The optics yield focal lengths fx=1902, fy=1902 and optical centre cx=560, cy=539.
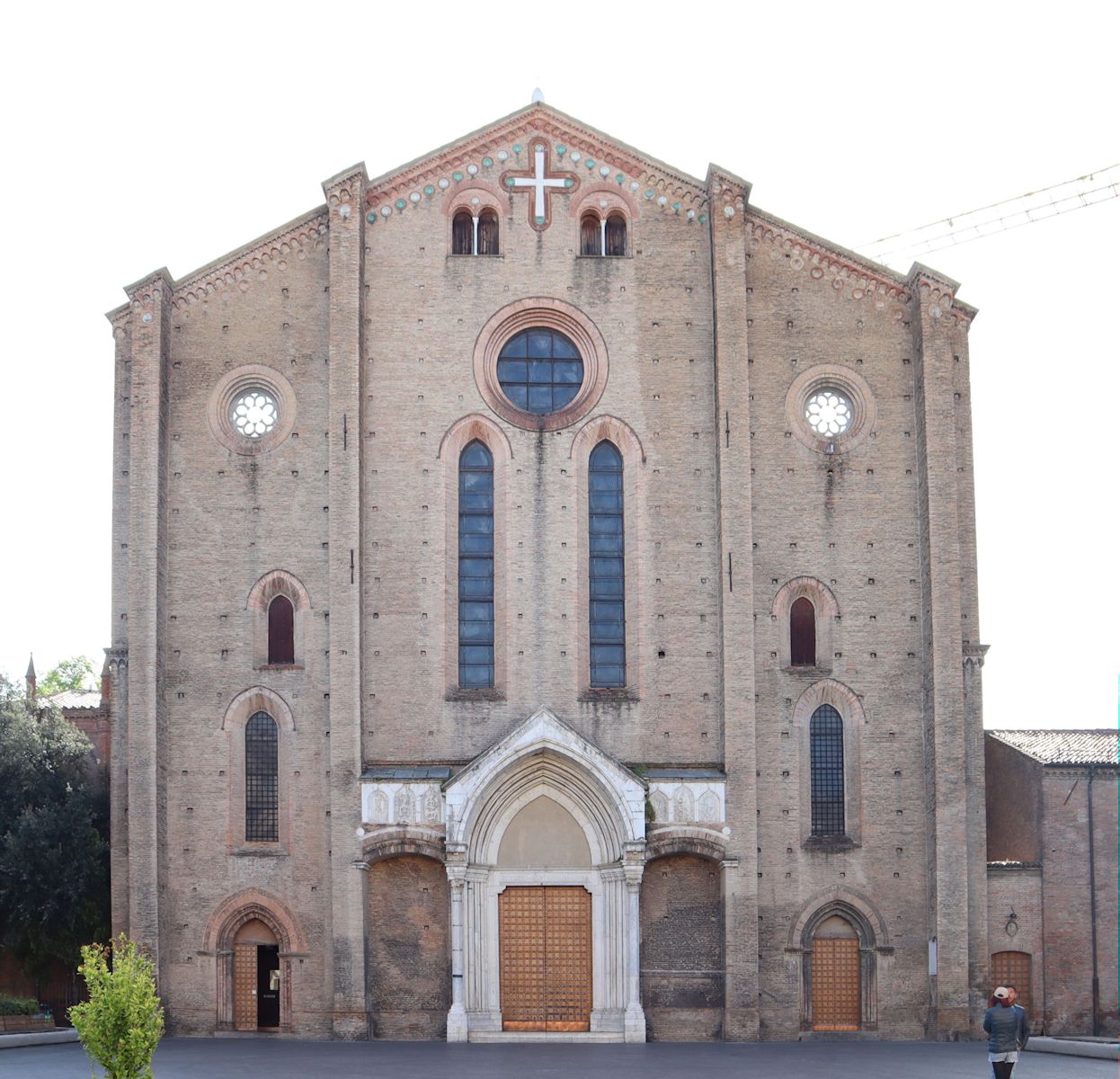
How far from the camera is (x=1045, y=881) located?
36094mm

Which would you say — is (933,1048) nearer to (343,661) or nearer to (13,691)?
(343,661)

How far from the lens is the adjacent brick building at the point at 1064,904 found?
35812mm

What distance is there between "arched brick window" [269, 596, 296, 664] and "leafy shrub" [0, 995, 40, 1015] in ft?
26.3

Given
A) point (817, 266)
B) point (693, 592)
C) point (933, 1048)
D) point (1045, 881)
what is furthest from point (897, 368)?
point (933, 1048)

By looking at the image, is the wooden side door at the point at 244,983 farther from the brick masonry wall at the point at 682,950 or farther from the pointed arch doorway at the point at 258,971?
the brick masonry wall at the point at 682,950

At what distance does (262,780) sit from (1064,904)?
50.5ft

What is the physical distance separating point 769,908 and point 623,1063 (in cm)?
569

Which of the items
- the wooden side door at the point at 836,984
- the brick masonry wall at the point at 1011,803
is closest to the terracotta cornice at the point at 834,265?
the brick masonry wall at the point at 1011,803

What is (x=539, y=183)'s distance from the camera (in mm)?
37500

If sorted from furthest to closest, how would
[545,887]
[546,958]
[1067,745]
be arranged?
[1067,745]
[545,887]
[546,958]

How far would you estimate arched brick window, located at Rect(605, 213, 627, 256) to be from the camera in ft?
124

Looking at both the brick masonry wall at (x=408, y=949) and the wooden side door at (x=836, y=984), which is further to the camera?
the wooden side door at (x=836, y=984)

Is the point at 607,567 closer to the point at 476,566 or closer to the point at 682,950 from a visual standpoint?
the point at 476,566

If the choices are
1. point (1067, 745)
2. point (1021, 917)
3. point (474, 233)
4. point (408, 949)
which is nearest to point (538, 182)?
point (474, 233)
